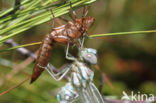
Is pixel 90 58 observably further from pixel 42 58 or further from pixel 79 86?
pixel 42 58

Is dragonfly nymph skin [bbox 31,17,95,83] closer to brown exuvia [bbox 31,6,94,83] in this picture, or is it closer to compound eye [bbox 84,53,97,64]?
brown exuvia [bbox 31,6,94,83]

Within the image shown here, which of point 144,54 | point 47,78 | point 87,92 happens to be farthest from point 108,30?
point 87,92

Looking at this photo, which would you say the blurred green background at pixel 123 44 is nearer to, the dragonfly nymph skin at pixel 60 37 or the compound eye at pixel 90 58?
the compound eye at pixel 90 58

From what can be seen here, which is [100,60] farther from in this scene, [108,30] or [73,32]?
[73,32]

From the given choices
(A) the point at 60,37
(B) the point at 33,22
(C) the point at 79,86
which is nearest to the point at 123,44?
(C) the point at 79,86

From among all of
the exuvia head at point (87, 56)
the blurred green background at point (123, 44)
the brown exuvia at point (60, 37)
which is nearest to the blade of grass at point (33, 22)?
the brown exuvia at point (60, 37)

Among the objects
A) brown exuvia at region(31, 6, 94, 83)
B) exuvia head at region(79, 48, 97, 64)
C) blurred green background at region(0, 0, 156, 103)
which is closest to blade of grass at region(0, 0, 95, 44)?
brown exuvia at region(31, 6, 94, 83)

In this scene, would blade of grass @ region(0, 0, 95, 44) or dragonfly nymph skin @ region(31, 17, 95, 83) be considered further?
dragonfly nymph skin @ region(31, 17, 95, 83)
